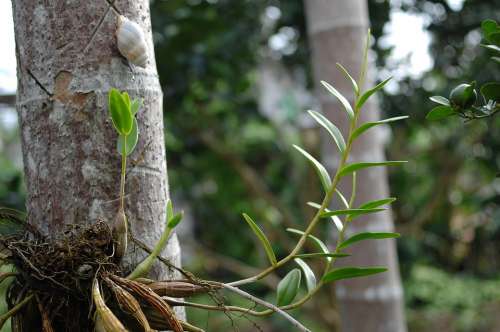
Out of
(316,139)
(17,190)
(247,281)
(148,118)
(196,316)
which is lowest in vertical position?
(196,316)

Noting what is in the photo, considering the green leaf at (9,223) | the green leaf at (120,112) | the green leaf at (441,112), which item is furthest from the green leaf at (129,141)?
the green leaf at (441,112)

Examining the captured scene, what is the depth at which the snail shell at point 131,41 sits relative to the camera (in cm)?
47

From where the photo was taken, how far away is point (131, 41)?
0.47m

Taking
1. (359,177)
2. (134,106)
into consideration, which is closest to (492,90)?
(134,106)

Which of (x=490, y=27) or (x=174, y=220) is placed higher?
(x=490, y=27)

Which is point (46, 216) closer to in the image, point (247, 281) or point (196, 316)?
point (247, 281)

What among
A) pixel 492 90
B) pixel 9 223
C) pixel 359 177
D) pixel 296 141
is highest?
pixel 492 90

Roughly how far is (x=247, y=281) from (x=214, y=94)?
157 centimetres

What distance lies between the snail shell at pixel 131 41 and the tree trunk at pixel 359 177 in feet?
2.35

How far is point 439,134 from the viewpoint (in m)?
2.85

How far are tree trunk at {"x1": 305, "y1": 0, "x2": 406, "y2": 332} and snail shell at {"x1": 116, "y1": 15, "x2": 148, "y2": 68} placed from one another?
0.72m

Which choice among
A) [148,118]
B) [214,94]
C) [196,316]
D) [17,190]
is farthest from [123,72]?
[196,316]

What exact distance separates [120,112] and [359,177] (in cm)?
78

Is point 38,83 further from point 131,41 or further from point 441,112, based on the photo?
point 441,112
